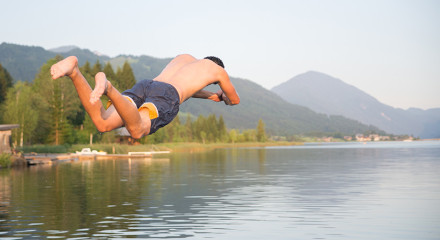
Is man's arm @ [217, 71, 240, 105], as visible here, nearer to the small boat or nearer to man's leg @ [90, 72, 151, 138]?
man's leg @ [90, 72, 151, 138]

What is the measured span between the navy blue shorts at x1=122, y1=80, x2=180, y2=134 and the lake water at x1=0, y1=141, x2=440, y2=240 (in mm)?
19820

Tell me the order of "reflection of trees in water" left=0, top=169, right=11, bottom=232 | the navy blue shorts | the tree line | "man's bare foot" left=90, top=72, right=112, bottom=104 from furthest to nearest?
1. the tree line
2. "reflection of trees in water" left=0, top=169, right=11, bottom=232
3. the navy blue shorts
4. "man's bare foot" left=90, top=72, right=112, bottom=104

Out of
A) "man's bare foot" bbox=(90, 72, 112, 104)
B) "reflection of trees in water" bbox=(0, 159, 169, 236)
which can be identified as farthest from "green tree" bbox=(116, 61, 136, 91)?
"man's bare foot" bbox=(90, 72, 112, 104)

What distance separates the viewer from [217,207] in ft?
118

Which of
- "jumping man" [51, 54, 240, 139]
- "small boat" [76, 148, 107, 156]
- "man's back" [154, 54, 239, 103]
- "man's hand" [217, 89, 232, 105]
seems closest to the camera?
"jumping man" [51, 54, 240, 139]

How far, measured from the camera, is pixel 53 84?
95.4 metres

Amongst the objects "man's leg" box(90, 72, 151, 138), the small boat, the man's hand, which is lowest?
the small boat

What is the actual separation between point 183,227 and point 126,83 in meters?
121

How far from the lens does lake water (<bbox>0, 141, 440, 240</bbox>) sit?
2700cm

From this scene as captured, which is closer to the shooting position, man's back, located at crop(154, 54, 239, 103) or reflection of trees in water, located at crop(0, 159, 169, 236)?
man's back, located at crop(154, 54, 239, 103)

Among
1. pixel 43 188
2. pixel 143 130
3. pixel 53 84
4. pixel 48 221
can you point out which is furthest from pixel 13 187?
pixel 53 84

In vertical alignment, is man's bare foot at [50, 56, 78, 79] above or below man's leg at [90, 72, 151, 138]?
above

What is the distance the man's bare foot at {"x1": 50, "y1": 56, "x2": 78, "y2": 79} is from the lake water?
69.8ft

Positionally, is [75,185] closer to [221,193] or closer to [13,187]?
[13,187]
